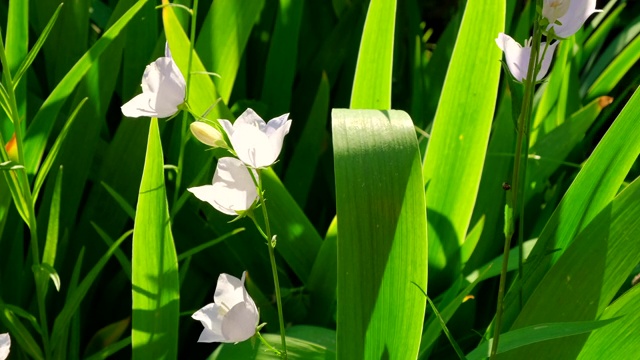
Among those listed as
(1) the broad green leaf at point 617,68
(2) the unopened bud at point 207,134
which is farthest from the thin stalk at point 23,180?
(1) the broad green leaf at point 617,68

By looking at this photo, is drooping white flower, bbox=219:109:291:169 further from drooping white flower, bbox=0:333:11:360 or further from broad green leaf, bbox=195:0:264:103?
broad green leaf, bbox=195:0:264:103

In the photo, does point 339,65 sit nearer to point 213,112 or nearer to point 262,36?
point 262,36

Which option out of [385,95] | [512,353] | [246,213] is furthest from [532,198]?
[246,213]

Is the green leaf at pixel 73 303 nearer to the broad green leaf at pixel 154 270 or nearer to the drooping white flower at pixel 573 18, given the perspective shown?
the broad green leaf at pixel 154 270

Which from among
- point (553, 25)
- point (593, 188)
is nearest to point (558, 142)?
point (593, 188)

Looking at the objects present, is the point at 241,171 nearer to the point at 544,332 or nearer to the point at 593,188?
the point at 544,332
